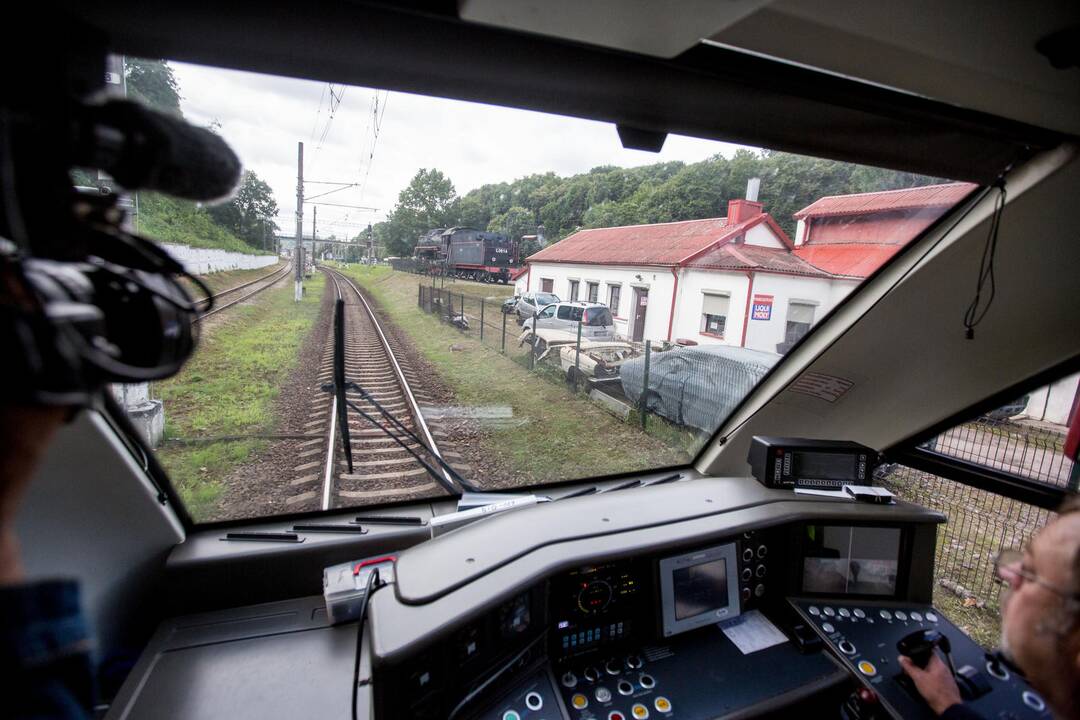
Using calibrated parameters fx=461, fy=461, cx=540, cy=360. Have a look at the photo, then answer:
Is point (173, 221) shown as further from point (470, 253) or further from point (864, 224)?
point (864, 224)

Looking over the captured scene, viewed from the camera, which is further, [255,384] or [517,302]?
[517,302]

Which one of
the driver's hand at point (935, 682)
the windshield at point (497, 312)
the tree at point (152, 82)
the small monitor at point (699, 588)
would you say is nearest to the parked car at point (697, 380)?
the windshield at point (497, 312)

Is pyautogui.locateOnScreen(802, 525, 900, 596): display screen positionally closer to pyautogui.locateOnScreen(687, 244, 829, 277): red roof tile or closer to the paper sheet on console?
the paper sheet on console

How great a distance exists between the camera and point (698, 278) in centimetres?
231

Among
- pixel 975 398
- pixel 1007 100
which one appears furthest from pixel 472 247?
pixel 975 398

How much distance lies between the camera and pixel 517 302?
2.21 metres

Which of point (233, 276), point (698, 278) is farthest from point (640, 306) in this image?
point (233, 276)

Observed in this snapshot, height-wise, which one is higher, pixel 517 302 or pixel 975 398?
pixel 517 302

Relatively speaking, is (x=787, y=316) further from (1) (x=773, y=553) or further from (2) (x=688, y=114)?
(2) (x=688, y=114)

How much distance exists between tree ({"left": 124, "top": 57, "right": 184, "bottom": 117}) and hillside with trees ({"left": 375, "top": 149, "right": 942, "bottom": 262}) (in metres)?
0.78

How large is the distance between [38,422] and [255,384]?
1533 mm

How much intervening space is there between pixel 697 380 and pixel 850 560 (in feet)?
3.84

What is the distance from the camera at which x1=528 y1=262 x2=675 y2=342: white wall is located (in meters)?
2.20

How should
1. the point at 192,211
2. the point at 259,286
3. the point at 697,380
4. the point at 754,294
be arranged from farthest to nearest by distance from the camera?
1. the point at 697,380
2. the point at 754,294
3. the point at 259,286
4. the point at 192,211
